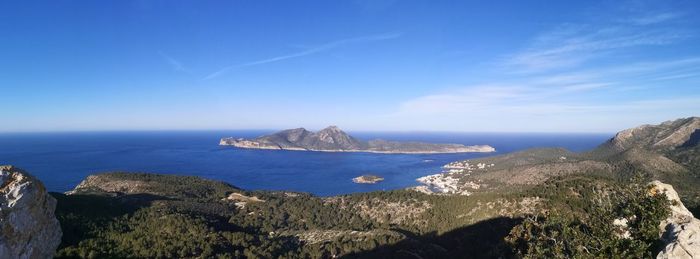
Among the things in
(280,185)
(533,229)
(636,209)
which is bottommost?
(280,185)

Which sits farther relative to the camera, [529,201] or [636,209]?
[529,201]

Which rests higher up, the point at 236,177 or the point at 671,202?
the point at 671,202

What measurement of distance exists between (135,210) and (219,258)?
28.1m

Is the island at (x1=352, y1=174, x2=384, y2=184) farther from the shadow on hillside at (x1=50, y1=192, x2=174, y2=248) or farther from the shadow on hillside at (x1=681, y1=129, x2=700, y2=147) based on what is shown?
the shadow on hillside at (x1=681, y1=129, x2=700, y2=147)

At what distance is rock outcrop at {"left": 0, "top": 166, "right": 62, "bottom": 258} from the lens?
15727 mm

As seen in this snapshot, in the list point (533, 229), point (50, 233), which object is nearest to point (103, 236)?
point (50, 233)

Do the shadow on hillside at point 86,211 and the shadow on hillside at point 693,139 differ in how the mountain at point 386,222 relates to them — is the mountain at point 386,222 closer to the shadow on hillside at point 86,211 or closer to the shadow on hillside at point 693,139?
the shadow on hillside at point 86,211

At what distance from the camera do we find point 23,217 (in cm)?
1670

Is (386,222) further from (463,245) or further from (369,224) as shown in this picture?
(463,245)

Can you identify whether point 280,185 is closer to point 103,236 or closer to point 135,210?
point 135,210

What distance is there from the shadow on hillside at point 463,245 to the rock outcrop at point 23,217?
39.1 metres

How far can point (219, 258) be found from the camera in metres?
46.5

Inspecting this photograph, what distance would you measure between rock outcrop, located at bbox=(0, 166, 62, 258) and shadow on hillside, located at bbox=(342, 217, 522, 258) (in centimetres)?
3911

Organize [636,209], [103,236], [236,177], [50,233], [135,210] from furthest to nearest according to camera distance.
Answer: [236,177] < [135,210] < [103,236] < [636,209] < [50,233]
